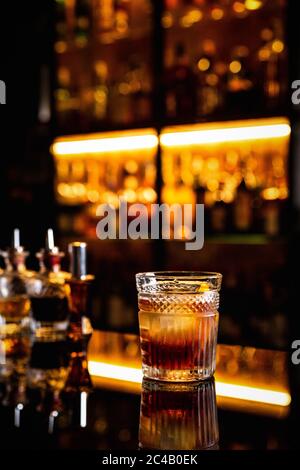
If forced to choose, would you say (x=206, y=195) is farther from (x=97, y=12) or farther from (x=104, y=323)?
(x=97, y=12)

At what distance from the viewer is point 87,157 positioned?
319 cm

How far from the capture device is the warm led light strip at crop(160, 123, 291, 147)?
2611mm

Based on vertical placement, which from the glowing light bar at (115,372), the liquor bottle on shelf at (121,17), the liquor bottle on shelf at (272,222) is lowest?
the glowing light bar at (115,372)

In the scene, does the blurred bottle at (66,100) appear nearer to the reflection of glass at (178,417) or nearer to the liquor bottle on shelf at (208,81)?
the liquor bottle on shelf at (208,81)

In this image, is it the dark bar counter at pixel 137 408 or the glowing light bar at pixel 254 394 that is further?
the glowing light bar at pixel 254 394

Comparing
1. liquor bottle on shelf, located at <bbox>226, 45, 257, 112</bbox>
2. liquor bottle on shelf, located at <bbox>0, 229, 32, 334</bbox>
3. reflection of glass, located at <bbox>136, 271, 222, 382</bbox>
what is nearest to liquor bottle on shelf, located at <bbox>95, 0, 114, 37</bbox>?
liquor bottle on shelf, located at <bbox>226, 45, 257, 112</bbox>

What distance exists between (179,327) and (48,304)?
377mm

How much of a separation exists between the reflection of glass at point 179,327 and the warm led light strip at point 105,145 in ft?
6.22

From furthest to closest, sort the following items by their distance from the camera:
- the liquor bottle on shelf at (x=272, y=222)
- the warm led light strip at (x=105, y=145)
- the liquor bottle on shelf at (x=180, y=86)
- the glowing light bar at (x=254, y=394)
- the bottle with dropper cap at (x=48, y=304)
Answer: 1. the warm led light strip at (x=105, y=145)
2. the liquor bottle on shelf at (x=180, y=86)
3. the liquor bottle on shelf at (x=272, y=222)
4. the bottle with dropper cap at (x=48, y=304)
5. the glowing light bar at (x=254, y=394)

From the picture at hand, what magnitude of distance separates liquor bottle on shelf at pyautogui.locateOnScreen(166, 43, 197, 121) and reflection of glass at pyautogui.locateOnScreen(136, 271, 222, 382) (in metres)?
1.84

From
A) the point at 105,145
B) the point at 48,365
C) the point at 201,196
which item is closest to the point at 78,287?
the point at 48,365

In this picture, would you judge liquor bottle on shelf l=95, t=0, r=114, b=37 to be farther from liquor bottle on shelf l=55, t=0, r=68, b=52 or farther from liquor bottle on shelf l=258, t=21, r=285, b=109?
liquor bottle on shelf l=258, t=21, r=285, b=109

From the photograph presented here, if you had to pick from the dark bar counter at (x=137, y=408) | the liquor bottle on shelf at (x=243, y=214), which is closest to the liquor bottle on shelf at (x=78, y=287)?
the dark bar counter at (x=137, y=408)

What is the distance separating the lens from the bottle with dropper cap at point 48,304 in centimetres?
120
